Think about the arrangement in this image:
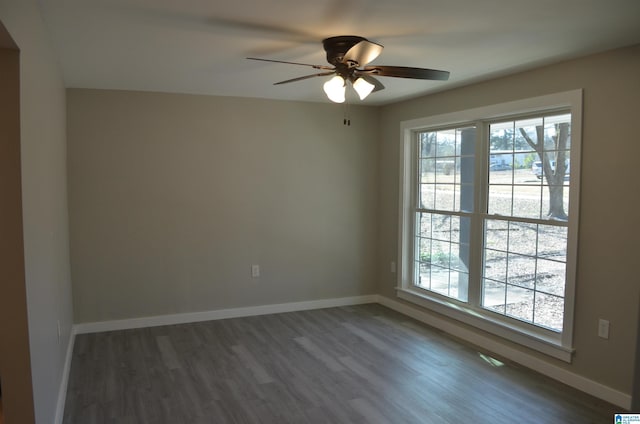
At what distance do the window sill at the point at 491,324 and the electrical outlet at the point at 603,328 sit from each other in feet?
0.81

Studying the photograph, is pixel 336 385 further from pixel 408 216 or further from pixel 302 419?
pixel 408 216

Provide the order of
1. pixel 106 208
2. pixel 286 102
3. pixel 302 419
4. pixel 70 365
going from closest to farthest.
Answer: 1. pixel 302 419
2. pixel 70 365
3. pixel 106 208
4. pixel 286 102

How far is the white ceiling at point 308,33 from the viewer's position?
224 cm

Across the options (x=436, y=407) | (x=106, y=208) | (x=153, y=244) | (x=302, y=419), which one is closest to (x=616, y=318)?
(x=436, y=407)

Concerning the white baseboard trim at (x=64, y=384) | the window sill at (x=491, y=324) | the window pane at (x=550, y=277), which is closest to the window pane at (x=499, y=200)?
the window pane at (x=550, y=277)

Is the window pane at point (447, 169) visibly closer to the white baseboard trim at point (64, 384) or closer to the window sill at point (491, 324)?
the window sill at point (491, 324)

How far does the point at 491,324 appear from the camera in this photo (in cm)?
391

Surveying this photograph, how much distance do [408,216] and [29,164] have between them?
3.72 meters

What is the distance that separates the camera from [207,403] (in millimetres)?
3000

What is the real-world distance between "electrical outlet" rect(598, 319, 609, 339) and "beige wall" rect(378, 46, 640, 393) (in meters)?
0.03

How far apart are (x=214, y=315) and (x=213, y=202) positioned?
1161 mm

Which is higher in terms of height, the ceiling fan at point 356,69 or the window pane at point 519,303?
the ceiling fan at point 356,69

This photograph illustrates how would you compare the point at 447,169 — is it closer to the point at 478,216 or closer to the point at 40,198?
the point at 478,216

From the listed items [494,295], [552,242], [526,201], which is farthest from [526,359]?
[526,201]
